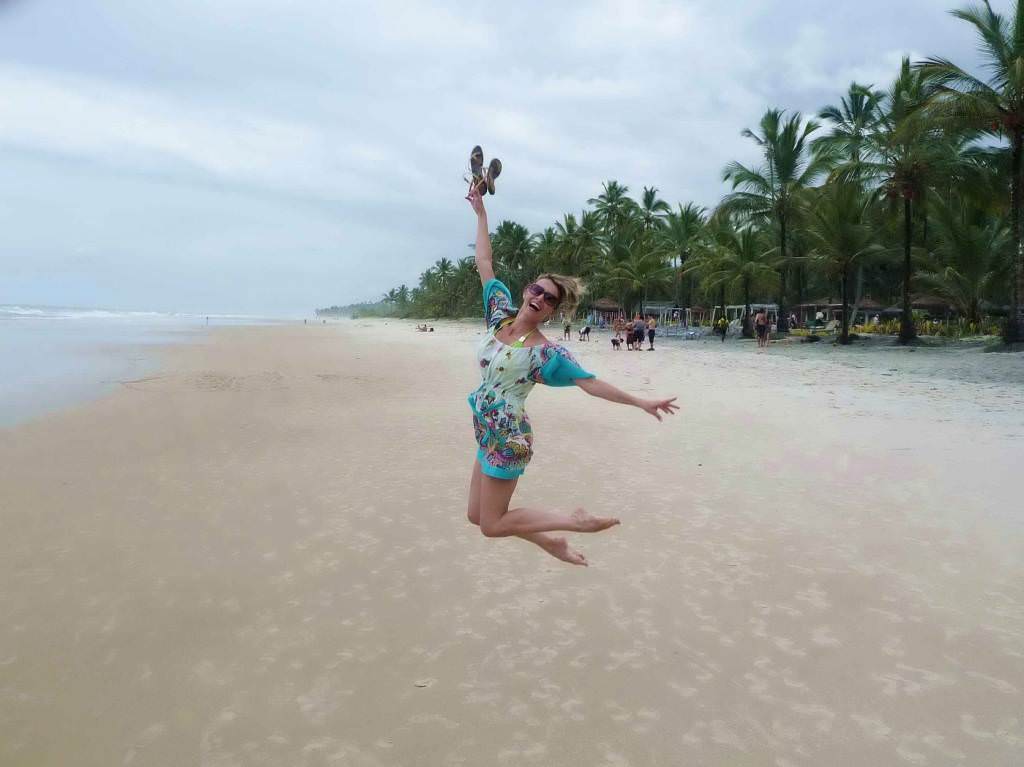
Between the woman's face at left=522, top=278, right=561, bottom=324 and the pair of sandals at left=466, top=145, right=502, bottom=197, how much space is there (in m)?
1.08

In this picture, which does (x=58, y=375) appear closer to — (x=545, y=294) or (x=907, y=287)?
(x=545, y=294)

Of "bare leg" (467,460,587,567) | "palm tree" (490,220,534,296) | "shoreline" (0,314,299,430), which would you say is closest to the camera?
"bare leg" (467,460,587,567)

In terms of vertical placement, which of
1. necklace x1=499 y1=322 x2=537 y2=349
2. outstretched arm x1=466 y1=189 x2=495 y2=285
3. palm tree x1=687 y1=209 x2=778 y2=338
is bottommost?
necklace x1=499 y1=322 x2=537 y2=349

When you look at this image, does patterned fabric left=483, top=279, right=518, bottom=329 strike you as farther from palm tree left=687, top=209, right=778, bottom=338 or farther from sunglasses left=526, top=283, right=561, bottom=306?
A: palm tree left=687, top=209, right=778, bottom=338

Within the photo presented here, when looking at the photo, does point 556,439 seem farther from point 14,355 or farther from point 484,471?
point 14,355

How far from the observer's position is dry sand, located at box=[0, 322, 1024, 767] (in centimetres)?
283

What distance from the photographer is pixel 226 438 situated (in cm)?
877

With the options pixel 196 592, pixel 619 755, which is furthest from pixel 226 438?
pixel 619 755

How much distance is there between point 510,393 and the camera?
342cm

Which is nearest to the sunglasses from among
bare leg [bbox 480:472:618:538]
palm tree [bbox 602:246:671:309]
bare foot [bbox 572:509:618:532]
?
bare leg [bbox 480:472:618:538]

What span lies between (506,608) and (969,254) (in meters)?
43.1

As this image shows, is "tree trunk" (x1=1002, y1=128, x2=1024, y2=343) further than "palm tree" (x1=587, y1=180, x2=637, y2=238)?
No

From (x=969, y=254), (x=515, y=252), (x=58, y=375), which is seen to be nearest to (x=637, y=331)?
(x=969, y=254)

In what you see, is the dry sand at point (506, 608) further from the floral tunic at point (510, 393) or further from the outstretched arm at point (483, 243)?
the outstretched arm at point (483, 243)
